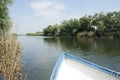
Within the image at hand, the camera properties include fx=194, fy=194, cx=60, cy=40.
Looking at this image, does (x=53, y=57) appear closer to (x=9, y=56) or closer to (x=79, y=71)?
(x=79, y=71)

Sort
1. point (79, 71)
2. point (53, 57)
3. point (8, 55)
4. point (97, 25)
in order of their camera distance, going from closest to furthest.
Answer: point (8, 55)
point (79, 71)
point (53, 57)
point (97, 25)

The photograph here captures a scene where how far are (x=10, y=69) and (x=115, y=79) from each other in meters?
4.77

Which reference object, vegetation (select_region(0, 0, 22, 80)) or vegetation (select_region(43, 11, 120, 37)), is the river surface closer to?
vegetation (select_region(0, 0, 22, 80))

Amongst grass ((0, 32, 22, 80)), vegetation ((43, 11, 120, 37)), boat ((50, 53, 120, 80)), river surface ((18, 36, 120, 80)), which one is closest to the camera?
grass ((0, 32, 22, 80))

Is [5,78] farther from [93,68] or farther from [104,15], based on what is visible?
[104,15]

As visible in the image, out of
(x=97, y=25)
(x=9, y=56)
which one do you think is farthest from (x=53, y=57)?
(x=97, y=25)

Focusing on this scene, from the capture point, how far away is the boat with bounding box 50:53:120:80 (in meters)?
9.23

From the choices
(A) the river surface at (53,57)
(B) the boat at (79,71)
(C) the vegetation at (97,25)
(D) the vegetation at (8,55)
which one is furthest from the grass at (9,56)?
(C) the vegetation at (97,25)

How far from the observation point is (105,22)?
7438 centimetres

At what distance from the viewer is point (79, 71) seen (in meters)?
10.3

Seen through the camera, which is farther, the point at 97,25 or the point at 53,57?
the point at 97,25

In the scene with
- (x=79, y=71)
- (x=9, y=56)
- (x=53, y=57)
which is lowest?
(x=53, y=57)

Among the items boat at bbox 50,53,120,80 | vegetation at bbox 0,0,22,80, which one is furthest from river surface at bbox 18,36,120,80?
boat at bbox 50,53,120,80

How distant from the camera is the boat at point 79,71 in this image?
30.3ft
